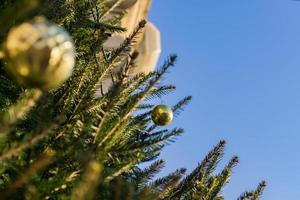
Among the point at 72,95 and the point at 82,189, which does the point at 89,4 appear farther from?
the point at 82,189

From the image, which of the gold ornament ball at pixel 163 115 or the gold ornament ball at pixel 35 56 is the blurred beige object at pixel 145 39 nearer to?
the gold ornament ball at pixel 163 115

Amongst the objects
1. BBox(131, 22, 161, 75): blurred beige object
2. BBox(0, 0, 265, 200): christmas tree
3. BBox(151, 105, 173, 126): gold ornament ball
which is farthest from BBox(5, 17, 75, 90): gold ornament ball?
BBox(131, 22, 161, 75): blurred beige object

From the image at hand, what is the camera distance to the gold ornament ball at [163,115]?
2.06 metres

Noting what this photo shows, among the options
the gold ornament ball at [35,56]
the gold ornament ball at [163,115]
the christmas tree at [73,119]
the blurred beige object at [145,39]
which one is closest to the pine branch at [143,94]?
the christmas tree at [73,119]

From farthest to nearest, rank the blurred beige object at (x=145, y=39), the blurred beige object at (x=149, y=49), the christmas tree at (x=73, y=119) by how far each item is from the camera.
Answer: the blurred beige object at (x=149, y=49)
the blurred beige object at (x=145, y=39)
the christmas tree at (x=73, y=119)

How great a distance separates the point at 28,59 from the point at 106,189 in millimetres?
467

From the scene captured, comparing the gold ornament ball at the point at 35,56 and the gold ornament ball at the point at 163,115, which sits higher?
the gold ornament ball at the point at 163,115

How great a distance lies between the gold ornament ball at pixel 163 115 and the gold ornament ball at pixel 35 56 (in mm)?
1002

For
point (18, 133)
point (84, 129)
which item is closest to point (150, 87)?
point (84, 129)

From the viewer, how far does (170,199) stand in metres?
1.86

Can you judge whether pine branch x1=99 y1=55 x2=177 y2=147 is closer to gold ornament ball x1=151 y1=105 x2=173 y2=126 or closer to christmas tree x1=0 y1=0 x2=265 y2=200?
christmas tree x1=0 y1=0 x2=265 y2=200

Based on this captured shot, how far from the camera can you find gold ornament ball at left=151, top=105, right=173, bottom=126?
6.75ft

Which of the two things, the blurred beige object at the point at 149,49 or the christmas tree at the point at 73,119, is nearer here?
the christmas tree at the point at 73,119

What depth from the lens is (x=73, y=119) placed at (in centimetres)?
166
